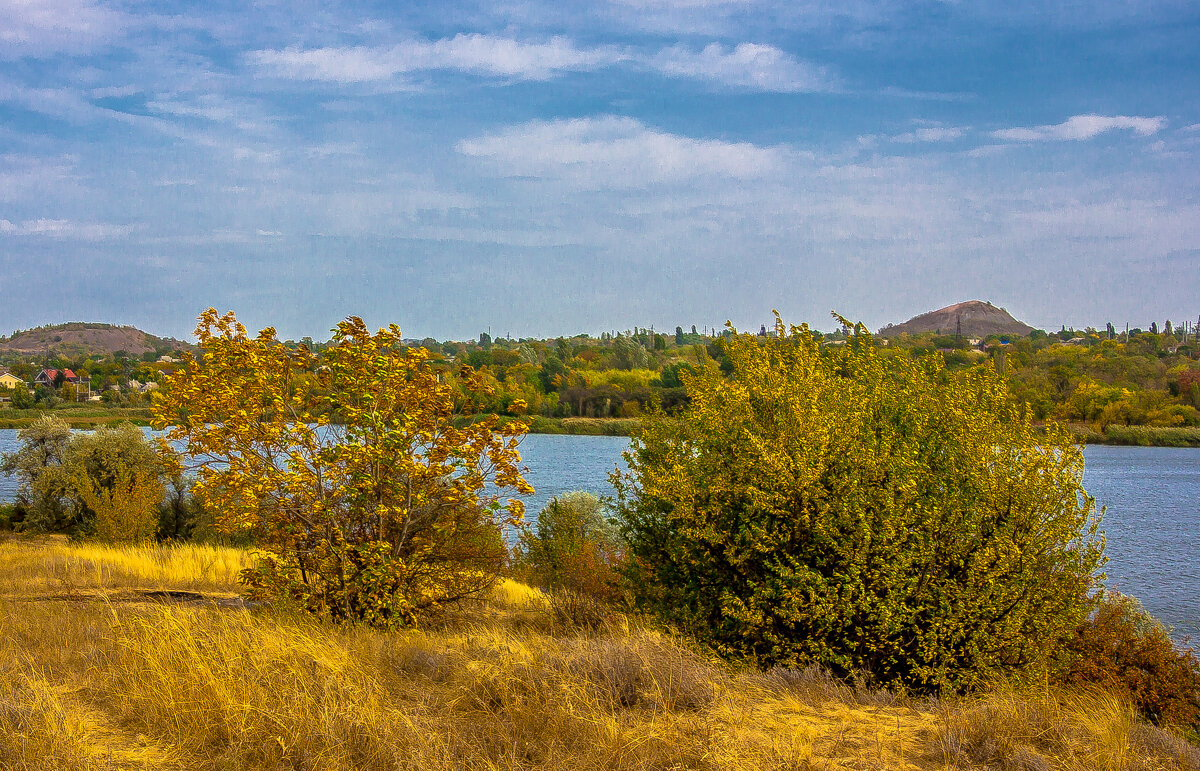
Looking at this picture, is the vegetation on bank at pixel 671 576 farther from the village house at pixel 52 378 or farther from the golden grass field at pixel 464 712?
the village house at pixel 52 378

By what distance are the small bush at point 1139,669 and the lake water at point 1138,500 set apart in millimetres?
8205

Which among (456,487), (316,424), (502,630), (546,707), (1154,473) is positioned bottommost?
(1154,473)

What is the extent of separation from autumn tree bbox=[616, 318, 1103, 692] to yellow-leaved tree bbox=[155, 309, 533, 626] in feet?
7.58

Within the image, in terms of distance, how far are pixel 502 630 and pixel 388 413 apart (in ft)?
8.52

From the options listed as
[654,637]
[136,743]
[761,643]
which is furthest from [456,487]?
[136,743]

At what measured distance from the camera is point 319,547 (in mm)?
9117

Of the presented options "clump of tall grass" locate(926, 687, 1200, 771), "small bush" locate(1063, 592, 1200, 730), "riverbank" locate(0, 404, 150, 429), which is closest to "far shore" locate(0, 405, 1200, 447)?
"riverbank" locate(0, 404, 150, 429)

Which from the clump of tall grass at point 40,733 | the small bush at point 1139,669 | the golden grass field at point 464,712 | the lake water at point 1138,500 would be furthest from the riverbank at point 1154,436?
the clump of tall grass at point 40,733

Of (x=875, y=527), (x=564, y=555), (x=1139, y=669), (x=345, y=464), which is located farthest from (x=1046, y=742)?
(x=564, y=555)

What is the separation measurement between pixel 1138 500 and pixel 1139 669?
34277 mm

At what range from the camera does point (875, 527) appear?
897cm

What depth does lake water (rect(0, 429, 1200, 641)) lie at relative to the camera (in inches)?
1014

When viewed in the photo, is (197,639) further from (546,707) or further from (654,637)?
(654,637)

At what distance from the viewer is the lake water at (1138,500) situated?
25.8 metres
